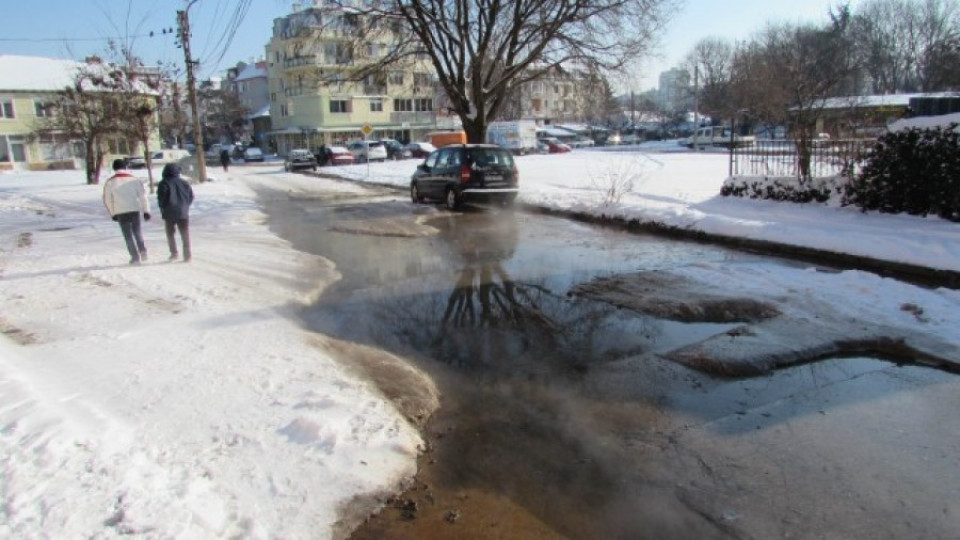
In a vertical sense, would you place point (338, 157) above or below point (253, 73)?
below

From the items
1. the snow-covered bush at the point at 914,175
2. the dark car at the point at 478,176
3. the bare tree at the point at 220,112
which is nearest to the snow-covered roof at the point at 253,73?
the bare tree at the point at 220,112

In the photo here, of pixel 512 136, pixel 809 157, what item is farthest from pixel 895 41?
pixel 809 157

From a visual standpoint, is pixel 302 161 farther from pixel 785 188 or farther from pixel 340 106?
pixel 785 188

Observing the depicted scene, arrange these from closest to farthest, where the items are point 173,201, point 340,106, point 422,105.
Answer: point 173,201 → point 340,106 → point 422,105

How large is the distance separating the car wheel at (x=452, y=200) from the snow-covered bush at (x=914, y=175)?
8909 mm

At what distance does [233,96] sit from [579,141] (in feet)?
151

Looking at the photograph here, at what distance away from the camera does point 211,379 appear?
5.12 meters

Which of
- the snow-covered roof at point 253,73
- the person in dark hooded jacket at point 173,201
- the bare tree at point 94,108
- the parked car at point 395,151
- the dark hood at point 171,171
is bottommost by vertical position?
the person in dark hooded jacket at point 173,201

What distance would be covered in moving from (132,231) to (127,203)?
499 millimetres

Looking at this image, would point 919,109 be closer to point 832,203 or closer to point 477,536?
point 832,203

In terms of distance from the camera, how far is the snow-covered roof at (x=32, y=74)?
5512 centimetres

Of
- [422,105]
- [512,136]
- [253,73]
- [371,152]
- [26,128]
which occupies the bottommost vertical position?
[371,152]

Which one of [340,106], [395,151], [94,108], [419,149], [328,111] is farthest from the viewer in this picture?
[340,106]

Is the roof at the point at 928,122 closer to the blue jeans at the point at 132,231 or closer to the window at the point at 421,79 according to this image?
the blue jeans at the point at 132,231
